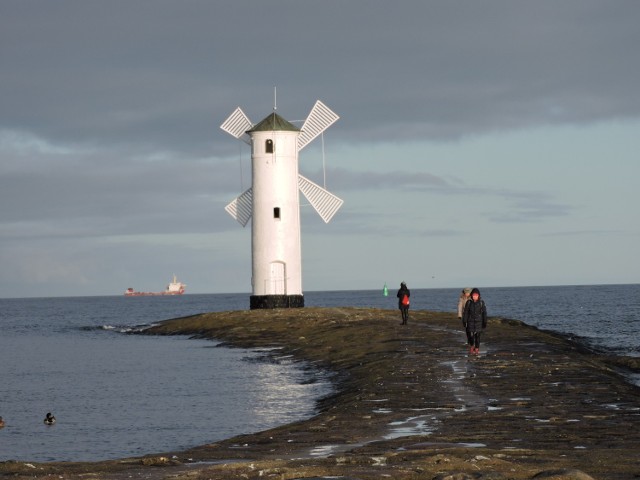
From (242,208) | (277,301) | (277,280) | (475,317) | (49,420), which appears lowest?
(49,420)

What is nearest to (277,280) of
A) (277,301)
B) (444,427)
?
(277,301)

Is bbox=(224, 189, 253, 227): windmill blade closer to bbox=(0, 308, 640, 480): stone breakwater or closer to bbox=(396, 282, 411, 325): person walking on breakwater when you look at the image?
bbox=(396, 282, 411, 325): person walking on breakwater

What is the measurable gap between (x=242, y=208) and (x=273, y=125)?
560cm

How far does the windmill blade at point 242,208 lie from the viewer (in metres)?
63.5

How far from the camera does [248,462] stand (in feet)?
46.5

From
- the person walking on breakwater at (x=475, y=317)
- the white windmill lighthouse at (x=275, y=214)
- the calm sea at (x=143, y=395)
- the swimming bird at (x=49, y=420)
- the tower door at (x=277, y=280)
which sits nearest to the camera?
the calm sea at (x=143, y=395)

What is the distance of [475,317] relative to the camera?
31.5 metres

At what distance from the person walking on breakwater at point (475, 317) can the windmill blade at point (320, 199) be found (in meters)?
32.0

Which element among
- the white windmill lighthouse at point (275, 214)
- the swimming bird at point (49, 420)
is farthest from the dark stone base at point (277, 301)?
the swimming bird at point (49, 420)

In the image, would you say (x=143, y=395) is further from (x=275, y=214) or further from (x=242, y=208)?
(x=242, y=208)

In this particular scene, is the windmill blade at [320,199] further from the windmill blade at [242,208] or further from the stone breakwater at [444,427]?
the stone breakwater at [444,427]

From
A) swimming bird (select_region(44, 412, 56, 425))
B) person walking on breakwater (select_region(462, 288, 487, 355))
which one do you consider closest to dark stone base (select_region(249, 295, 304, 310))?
person walking on breakwater (select_region(462, 288, 487, 355))

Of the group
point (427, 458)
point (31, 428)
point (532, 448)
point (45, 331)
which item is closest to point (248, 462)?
point (427, 458)

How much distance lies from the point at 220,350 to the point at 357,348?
1041cm
